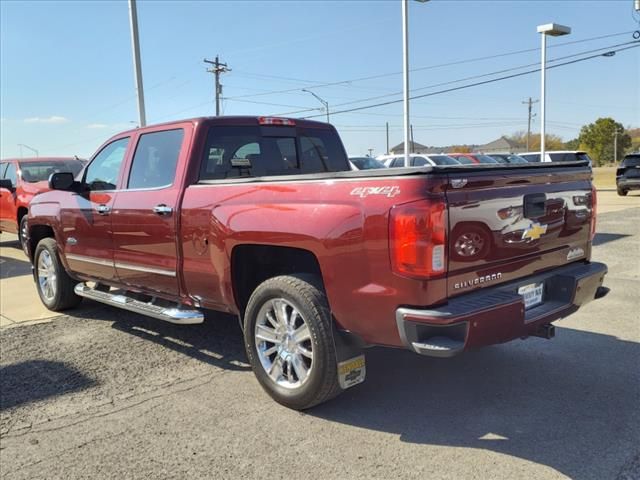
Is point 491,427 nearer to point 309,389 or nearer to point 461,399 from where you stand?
point 461,399

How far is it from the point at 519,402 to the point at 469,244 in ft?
4.38

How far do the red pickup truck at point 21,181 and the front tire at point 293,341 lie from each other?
8.04m

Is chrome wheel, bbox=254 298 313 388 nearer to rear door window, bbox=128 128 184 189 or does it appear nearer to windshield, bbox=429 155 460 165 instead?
rear door window, bbox=128 128 184 189

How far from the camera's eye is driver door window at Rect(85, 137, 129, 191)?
5.42 m

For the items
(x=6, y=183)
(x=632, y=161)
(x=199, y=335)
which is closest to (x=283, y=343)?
(x=199, y=335)

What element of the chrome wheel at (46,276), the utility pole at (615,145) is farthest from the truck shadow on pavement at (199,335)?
the utility pole at (615,145)

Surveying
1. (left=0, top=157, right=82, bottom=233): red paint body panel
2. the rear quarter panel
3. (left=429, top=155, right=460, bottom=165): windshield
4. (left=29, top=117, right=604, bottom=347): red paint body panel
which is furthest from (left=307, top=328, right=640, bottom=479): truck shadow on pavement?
(left=429, top=155, right=460, bottom=165): windshield

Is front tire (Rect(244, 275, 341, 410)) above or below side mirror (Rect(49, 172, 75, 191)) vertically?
below

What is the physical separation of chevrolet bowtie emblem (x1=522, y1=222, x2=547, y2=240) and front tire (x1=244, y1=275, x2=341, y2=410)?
1308mm

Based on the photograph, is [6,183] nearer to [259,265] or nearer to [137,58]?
[137,58]

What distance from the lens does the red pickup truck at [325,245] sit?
3016 mm

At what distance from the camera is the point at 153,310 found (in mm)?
4719

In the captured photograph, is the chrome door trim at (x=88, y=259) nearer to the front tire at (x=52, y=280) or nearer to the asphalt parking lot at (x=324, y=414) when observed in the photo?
the front tire at (x=52, y=280)

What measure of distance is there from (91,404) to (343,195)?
7.86 feet
